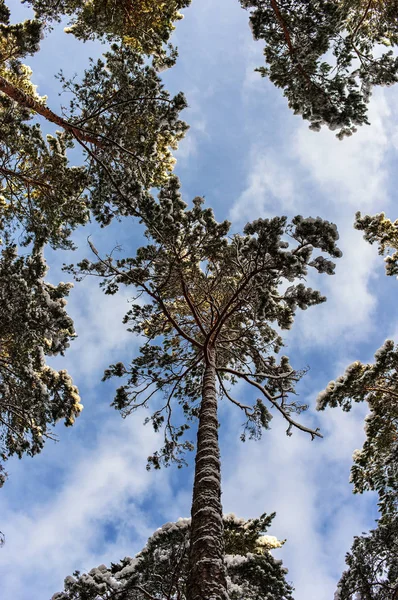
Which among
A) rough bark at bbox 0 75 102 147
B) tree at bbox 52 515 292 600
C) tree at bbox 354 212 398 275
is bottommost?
tree at bbox 52 515 292 600

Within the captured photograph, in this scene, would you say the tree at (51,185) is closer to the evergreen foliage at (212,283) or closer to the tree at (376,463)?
the evergreen foliage at (212,283)

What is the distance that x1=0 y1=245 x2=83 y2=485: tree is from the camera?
27.9ft

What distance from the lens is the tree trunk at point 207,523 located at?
443 centimetres

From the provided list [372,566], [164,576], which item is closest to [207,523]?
[164,576]

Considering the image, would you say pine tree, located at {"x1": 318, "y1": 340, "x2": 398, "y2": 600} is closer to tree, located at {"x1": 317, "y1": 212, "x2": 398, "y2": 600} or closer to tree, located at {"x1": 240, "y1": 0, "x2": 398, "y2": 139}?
tree, located at {"x1": 317, "y1": 212, "x2": 398, "y2": 600}

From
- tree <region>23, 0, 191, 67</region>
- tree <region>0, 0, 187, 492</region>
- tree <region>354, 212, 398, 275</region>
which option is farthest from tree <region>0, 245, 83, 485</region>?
tree <region>354, 212, 398, 275</region>

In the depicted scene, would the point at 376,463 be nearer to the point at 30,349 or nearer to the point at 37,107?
the point at 30,349

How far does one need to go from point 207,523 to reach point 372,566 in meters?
5.06

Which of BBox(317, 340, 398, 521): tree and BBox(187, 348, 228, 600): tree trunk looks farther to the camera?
BBox(317, 340, 398, 521): tree

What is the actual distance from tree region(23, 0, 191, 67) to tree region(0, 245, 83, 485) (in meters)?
6.11

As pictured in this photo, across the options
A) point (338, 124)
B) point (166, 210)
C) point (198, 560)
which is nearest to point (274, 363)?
point (166, 210)

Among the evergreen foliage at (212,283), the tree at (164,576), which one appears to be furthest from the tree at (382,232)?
the tree at (164,576)

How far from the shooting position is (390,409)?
10.1 meters

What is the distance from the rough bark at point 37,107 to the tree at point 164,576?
Answer: 27.2ft
